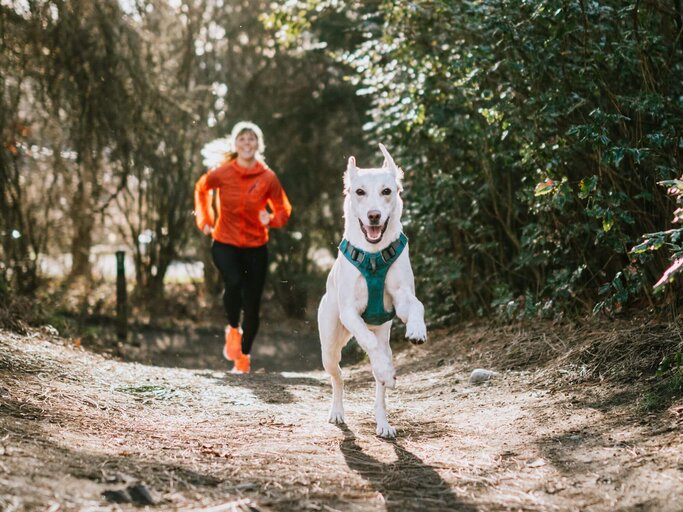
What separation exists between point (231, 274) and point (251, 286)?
0.30 metres

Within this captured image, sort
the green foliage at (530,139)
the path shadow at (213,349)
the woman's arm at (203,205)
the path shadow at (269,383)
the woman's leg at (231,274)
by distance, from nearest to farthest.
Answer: the green foliage at (530,139) < the path shadow at (269,383) < the woman's leg at (231,274) < the woman's arm at (203,205) < the path shadow at (213,349)

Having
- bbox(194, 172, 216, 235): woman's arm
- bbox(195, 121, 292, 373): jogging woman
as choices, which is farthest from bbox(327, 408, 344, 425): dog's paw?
bbox(194, 172, 216, 235): woman's arm

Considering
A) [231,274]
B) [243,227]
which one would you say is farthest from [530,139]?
[231,274]

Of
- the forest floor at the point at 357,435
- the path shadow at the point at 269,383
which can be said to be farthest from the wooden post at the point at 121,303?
the path shadow at the point at 269,383

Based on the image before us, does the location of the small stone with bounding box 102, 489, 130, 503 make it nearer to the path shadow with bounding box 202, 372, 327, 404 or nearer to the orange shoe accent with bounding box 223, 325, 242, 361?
the path shadow with bounding box 202, 372, 327, 404

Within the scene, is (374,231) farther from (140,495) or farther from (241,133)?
(241,133)

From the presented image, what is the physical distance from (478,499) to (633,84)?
437 cm

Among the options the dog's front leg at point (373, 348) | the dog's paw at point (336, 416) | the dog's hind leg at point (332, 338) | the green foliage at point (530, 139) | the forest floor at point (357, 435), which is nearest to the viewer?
the forest floor at point (357, 435)

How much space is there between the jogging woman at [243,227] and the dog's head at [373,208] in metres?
3.20

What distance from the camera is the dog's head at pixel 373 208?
4.49m

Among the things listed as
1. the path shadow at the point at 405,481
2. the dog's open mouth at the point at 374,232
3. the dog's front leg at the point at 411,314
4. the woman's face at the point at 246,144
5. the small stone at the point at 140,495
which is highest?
the woman's face at the point at 246,144

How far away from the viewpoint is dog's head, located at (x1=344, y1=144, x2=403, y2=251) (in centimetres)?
449

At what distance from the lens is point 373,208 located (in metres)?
4.48

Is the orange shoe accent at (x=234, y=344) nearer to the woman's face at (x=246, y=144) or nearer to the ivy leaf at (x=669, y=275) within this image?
the woman's face at (x=246, y=144)
